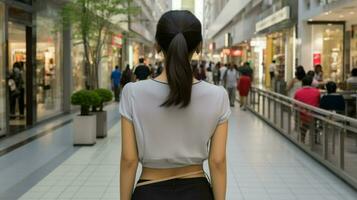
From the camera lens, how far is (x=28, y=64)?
575 inches

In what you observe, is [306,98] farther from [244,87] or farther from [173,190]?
[244,87]

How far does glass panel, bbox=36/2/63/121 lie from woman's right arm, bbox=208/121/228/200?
44.7ft

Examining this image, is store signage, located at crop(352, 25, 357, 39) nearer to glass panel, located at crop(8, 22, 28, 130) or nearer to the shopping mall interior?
the shopping mall interior

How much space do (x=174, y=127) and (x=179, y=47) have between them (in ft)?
1.02

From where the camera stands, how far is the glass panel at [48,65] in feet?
51.5

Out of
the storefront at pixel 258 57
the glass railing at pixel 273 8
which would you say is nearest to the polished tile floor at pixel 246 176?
the glass railing at pixel 273 8

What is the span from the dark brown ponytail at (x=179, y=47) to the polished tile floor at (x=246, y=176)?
15.2 feet

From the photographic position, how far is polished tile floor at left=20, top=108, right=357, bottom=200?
6.77m

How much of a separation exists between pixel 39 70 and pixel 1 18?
13.0 feet

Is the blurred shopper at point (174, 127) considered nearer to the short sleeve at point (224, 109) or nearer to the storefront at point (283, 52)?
the short sleeve at point (224, 109)

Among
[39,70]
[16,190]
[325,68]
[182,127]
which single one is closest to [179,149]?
[182,127]

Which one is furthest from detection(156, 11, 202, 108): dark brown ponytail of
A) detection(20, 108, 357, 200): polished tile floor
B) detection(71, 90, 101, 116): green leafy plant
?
detection(71, 90, 101, 116): green leafy plant

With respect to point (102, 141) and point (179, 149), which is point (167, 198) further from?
point (102, 141)

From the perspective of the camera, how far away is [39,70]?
15812 millimetres
